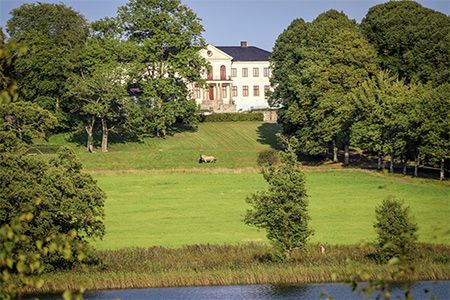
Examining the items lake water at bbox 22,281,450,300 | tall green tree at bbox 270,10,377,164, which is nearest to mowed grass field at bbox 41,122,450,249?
lake water at bbox 22,281,450,300

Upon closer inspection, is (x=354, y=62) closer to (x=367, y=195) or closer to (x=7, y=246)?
(x=367, y=195)

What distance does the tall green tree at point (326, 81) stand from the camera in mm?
62469

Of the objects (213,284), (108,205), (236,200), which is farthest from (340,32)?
(213,284)

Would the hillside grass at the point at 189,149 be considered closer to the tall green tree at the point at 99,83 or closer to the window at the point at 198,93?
the tall green tree at the point at 99,83

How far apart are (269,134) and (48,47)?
109 ft

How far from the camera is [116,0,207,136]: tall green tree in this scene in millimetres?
72875

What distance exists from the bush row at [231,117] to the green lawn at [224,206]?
3527 centimetres

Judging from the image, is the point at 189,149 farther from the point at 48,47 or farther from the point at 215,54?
the point at 215,54

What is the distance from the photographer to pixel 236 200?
46.4 meters

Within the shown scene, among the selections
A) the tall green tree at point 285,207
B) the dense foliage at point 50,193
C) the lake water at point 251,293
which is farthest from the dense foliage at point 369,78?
the dense foliage at point 50,193

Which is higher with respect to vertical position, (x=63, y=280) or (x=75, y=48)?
(x=75, y=48)

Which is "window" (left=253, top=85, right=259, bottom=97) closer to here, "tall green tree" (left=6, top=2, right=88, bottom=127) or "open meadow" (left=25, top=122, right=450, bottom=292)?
"open meadow" (left=25, top=122, right=450, bottom=292)

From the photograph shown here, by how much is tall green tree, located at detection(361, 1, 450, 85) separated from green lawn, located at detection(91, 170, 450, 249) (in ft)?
50.4

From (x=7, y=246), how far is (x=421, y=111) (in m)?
48.7
